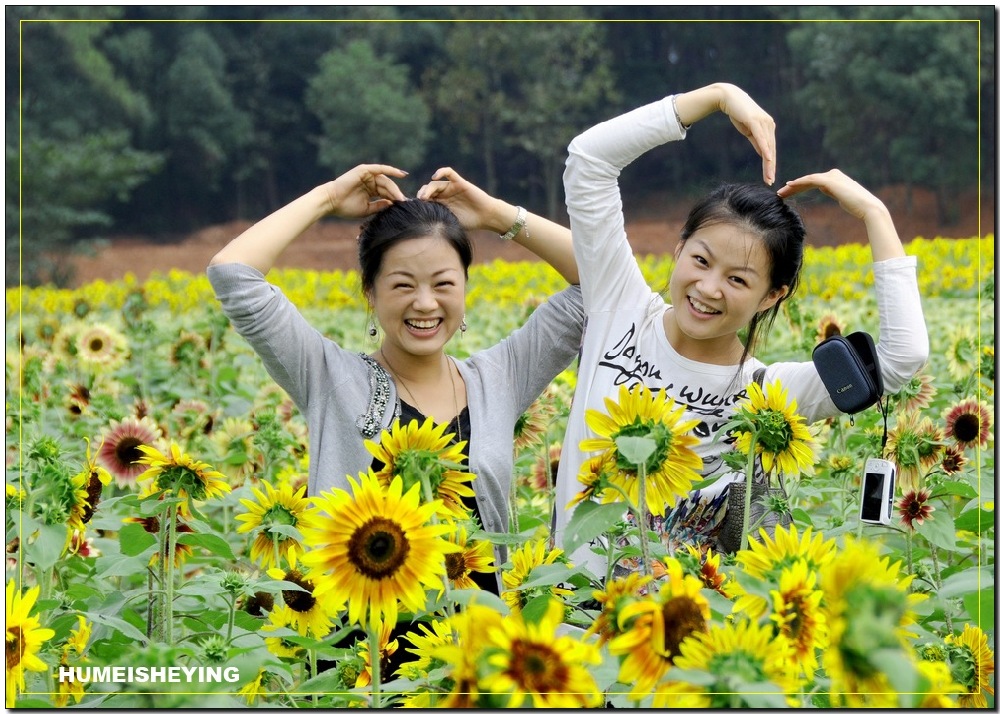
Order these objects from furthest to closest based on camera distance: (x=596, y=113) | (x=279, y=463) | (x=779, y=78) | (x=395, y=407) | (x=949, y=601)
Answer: (x=596, y=113)
(x=779, y=78)
(x=279, y=463)
(x=395, y=407)
(x=949, y=601)

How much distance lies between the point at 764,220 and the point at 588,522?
Result: 30.0 inches

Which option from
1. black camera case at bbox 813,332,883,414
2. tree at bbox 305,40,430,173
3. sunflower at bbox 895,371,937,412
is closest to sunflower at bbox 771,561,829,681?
black camera case at bbox 813,332,883,414

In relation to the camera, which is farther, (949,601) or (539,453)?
(539,453)

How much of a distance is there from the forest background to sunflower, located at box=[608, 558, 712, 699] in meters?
2.35

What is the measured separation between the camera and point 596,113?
8.77 metres

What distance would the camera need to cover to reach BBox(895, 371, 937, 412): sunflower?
6.35 feet

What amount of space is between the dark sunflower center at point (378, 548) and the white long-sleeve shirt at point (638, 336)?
581 mm

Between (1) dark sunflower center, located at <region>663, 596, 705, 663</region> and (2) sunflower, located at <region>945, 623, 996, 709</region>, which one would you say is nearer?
(1) dark sunflower center, located at <region>663, 596, 705, 663</region>

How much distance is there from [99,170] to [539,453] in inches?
331

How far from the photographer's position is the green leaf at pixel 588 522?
96 centimetres

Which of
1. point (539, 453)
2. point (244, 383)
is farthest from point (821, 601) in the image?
point (244, 383)

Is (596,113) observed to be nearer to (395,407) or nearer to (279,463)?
(279,463)

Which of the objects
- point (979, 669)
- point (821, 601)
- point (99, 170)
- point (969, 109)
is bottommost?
point (979, 669)

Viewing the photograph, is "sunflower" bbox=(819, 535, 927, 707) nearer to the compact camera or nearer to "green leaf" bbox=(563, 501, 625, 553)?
"green leaf" bbox=(563, 501, 625, 553)
